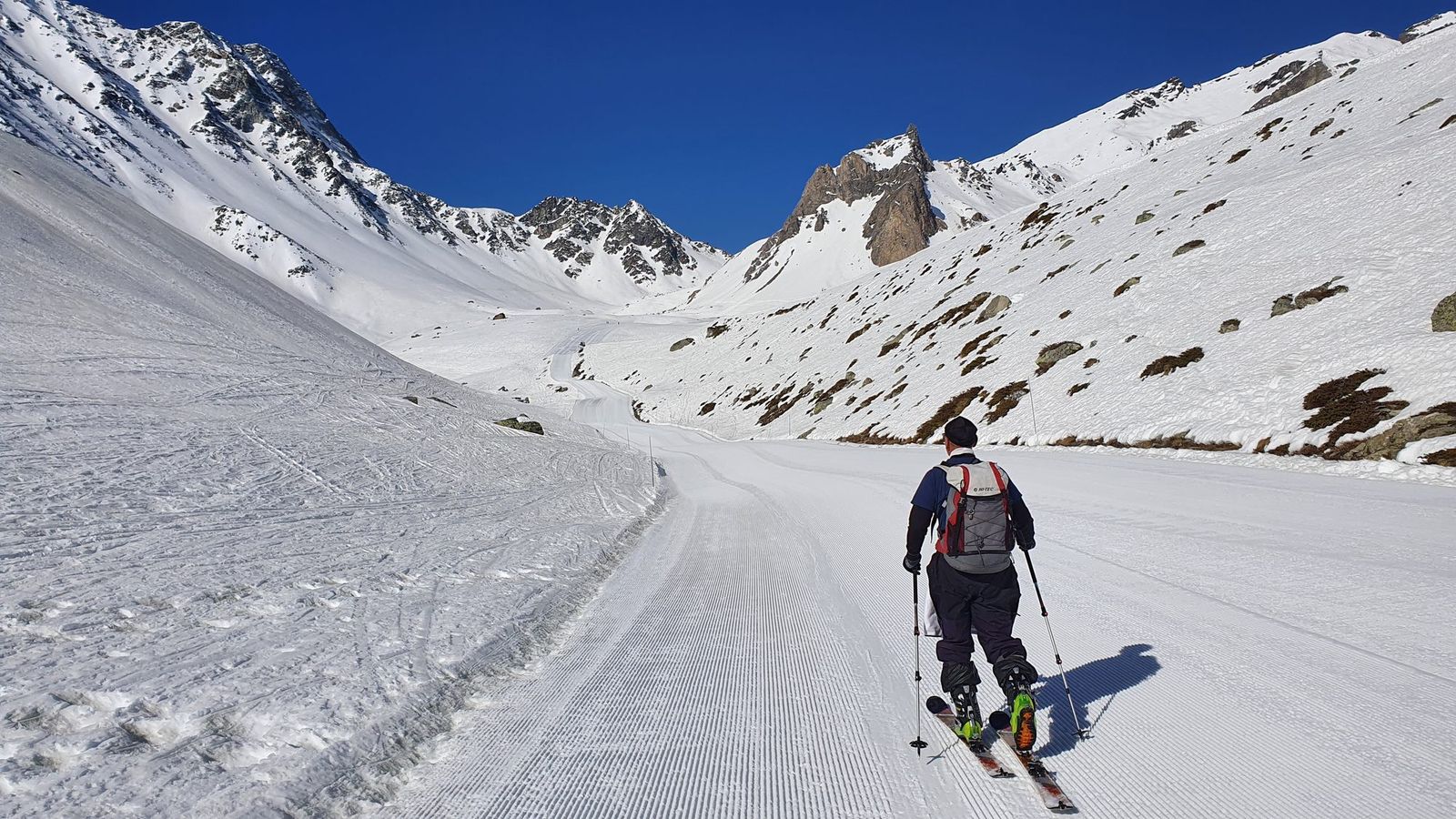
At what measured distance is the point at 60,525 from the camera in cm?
827

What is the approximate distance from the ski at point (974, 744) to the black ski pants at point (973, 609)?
1.00ft

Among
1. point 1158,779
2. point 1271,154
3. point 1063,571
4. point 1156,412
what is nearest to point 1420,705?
point 1158,779

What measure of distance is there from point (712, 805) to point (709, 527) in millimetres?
10256

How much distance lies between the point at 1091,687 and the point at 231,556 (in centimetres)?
952

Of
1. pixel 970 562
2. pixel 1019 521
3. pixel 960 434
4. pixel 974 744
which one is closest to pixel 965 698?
pixel 974 744

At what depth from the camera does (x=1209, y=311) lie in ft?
81.4

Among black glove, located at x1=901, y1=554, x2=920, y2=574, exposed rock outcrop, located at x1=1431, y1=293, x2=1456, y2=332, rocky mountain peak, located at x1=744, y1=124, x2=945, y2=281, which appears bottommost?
black glove, located at x1=901, y1=554, x2=920, y2=574

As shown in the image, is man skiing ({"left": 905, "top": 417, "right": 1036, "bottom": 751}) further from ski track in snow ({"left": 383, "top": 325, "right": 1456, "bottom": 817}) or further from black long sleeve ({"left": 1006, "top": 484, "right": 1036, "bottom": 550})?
ski track in snow ({"left": 383, "top": 325, "right": 1456, "bottom": 817})

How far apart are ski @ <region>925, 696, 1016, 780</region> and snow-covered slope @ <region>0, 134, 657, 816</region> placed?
356 centimetres

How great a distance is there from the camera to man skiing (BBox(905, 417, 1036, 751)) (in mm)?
4520

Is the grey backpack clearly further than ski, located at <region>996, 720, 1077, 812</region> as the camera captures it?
Yes

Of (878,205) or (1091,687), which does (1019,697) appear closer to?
(1091,687)

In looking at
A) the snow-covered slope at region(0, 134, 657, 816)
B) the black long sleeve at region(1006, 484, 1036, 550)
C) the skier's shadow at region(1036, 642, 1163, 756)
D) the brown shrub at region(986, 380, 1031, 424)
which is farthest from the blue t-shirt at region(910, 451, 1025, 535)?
the brown shrub at region(986, 380, 1031, 424)

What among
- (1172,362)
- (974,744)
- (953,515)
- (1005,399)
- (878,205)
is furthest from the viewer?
(878,205)
